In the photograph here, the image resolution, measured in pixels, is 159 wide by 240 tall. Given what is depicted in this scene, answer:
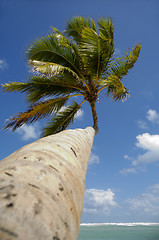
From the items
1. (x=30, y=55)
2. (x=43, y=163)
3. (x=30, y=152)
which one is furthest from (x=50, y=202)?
(x=30, y=55)

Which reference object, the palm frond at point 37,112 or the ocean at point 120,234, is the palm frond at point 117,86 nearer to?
the palm frond at point 37,112

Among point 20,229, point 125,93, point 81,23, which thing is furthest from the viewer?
point 81,23

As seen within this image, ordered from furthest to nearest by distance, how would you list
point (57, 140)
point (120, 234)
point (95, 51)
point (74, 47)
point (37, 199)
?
point (120, 234), point (74, 47), point (95, 51), point (57, 140), point (37, 199)

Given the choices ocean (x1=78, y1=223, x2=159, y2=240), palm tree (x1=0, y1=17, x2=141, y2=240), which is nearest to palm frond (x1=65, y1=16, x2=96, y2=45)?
palm tree (x1=0, y1=17, x2=141, y2=240)

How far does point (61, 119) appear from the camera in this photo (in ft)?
23.7

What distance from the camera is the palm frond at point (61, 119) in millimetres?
7199

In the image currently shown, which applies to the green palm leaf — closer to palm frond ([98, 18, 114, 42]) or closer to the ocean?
palm frond ([98, 18, 114, 42])

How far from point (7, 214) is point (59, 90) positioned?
6.15 meters

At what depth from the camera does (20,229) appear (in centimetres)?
58

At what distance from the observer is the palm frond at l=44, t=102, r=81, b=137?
720cm

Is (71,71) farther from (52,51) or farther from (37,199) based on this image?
(37,199)

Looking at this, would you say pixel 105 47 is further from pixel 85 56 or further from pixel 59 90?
pixel 59 90

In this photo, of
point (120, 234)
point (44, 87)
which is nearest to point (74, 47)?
point (44, 87)

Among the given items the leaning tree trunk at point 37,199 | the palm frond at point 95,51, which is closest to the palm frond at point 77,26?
the palm frond at point 95,51
